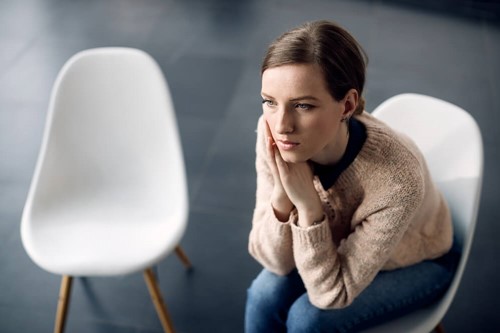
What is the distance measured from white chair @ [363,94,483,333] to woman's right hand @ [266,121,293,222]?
34 centimetres

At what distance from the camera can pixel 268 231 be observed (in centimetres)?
137

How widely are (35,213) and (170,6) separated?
2.31 metres

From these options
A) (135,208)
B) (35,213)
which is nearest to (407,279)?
(135,208)

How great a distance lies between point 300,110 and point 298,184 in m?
0.21

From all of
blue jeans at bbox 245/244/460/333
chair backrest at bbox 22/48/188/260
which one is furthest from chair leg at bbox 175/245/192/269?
blue jeans at bbox 245/244/460/333

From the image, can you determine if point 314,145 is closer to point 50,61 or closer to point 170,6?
point 50,61

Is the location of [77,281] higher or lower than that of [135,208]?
lower

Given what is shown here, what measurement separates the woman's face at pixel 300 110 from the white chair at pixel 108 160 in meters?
0.65

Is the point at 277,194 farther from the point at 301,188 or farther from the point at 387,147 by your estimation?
the point at 387,147

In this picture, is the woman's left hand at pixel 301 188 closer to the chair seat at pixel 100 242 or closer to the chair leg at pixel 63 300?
the chair seat at pixel 100 242

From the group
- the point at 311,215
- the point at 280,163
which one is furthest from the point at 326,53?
the point at 311,215

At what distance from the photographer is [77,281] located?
2062 mm

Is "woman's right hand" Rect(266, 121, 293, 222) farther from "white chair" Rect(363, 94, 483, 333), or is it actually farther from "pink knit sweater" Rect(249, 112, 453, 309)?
"white chair" Rect(363, 94, 483, 333)

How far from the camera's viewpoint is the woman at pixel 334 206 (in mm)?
1076
